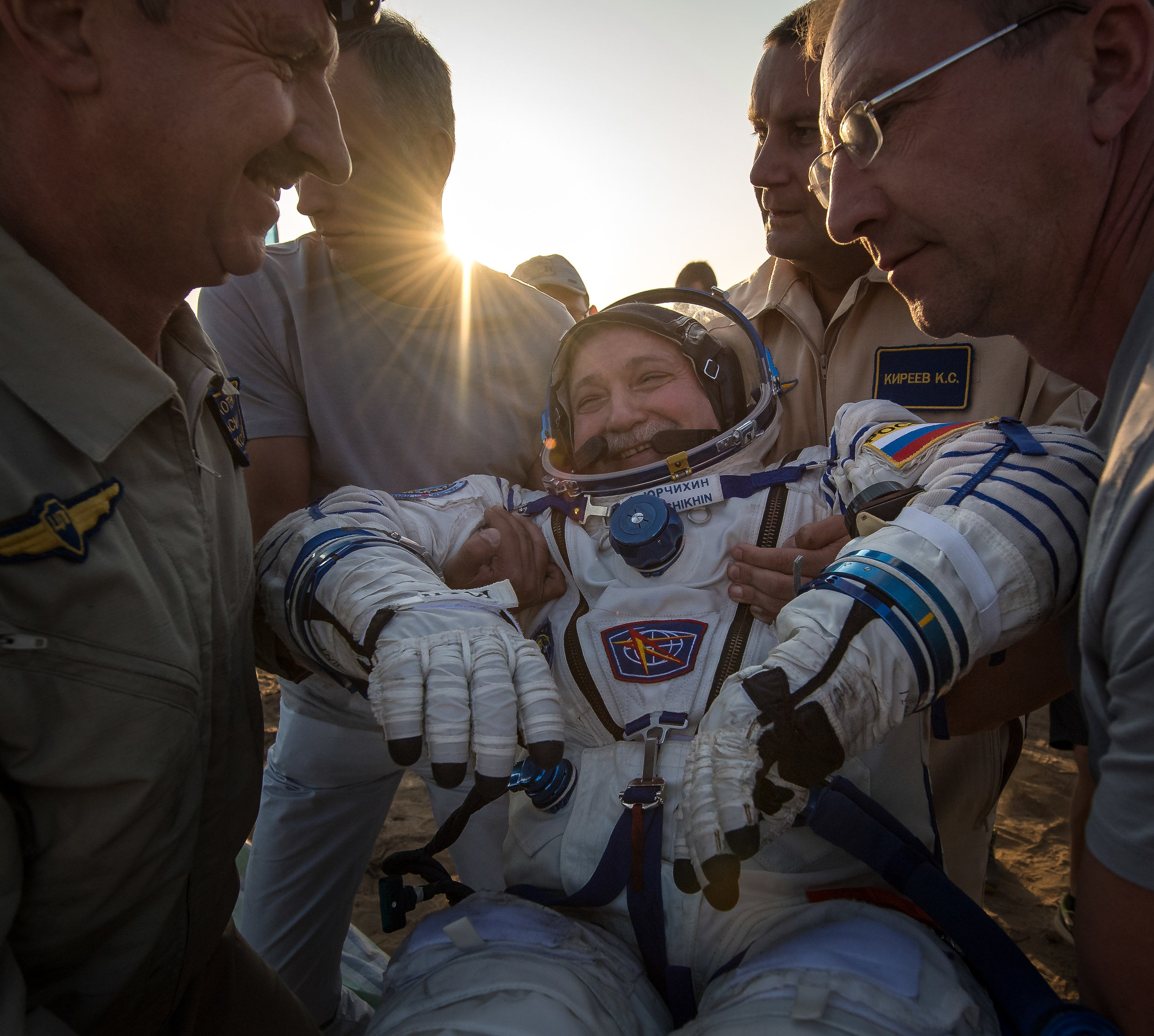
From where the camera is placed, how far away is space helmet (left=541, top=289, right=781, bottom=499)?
7.29ft

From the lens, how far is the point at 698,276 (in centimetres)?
689

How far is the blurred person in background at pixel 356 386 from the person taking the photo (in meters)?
2.35

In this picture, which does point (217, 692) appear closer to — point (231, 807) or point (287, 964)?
point (231, 807)

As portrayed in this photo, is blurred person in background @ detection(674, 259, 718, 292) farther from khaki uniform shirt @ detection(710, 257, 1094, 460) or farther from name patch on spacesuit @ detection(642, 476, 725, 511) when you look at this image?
name patch on spacesuit @ detection(642, 476, 725, 511)

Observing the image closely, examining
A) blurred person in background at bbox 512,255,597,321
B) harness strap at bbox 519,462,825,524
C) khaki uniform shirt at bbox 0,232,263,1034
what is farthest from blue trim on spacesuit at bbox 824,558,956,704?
blurred person in background at bbox 512,255,597,321

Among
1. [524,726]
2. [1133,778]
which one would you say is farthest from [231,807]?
[1133,778]

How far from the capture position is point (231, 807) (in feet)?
5.00

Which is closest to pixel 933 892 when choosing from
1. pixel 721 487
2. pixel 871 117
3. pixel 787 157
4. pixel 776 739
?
pixel 776 739

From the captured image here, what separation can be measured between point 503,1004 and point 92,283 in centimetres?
147

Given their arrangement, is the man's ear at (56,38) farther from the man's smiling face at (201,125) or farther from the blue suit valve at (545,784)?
the blue suit valve at (545,784)

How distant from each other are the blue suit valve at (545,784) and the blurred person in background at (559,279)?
5217 millimetres

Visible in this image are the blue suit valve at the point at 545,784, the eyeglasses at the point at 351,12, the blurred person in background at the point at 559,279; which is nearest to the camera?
the eyeglasses at the point at 351,12

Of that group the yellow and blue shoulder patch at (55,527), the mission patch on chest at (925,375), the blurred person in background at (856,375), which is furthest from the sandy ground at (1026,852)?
the yellow and blue shoulder patch at (55,527)

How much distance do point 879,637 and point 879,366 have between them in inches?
62.8
